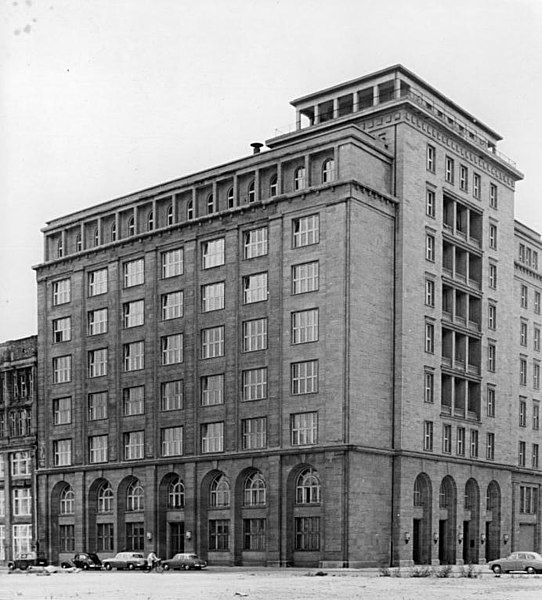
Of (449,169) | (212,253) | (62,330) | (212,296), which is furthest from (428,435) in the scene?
(62,330)

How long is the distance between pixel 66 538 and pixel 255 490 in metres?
20.9

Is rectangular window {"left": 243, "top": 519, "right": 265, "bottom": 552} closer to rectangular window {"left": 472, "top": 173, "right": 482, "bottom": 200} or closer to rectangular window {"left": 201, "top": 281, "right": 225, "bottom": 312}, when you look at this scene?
rectangular window {"left": 201, "top": 281, "right": 225, "bottom": 312}

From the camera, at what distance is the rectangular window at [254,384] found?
73188 millimetres

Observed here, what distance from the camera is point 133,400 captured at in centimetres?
8200

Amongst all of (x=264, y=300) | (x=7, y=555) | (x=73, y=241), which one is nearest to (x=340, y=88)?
(x=264, y=300)

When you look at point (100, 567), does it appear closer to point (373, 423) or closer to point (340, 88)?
point (373, 423)

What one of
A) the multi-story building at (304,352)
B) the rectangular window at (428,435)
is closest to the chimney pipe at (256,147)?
the multi-story building at (304,352)

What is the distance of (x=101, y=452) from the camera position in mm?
83875

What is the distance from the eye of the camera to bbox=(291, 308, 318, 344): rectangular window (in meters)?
70.3

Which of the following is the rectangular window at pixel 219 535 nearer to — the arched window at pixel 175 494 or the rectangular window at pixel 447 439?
the arched window at pixel 175 494

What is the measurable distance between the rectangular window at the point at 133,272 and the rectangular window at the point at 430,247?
23256 millimetres

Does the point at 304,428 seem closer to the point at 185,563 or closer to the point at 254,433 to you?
the point at 254,433

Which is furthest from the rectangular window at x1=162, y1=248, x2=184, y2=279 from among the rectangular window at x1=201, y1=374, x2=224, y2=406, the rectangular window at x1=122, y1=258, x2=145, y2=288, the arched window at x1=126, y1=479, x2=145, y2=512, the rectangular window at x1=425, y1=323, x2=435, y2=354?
the rectangular window at x1=425, y1=323, x2=435, y2=354

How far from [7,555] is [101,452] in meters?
16.2
